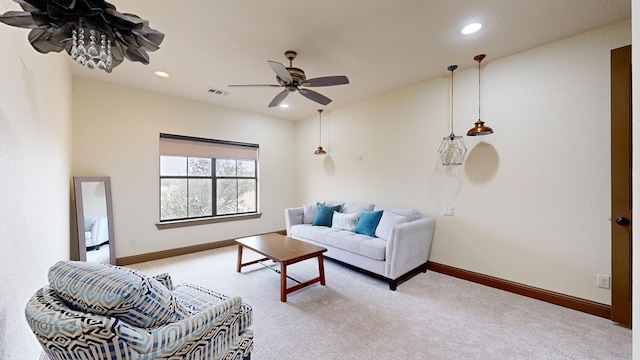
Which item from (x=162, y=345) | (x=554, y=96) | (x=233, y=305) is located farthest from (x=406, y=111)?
(x=162, y=345)

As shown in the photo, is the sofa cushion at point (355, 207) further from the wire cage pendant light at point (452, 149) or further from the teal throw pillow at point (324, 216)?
the wire cage pendant light at point (452, 149)

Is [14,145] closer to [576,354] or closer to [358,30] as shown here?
[358,30]

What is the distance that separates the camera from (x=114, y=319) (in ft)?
Result: 3.17

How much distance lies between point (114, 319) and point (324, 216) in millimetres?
3435

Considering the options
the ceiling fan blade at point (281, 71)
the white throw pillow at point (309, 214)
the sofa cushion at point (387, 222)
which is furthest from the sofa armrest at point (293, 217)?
the ceiling fan blade at point (281, 71)

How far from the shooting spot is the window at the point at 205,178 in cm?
428

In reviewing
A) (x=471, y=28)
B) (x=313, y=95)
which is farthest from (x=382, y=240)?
(x=471, y=28)

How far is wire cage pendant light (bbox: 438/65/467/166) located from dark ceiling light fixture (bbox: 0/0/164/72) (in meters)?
3.32

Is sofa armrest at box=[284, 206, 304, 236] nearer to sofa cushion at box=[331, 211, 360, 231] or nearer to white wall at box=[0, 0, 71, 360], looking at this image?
sofa cushion at box=[331, 211, 360, 231]

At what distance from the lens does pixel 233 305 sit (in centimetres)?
146

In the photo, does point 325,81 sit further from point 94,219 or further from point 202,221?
point 94,219

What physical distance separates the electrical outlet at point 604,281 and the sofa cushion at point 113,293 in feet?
11.6

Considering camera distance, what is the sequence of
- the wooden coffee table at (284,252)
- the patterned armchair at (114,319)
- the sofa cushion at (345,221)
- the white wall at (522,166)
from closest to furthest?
the patterned armchair at (114,319) < the white wall at (522,166) < the wooden coffee table at (284,252) < the sofa cushion at (345,221)

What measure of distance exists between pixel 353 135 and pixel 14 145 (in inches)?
160
